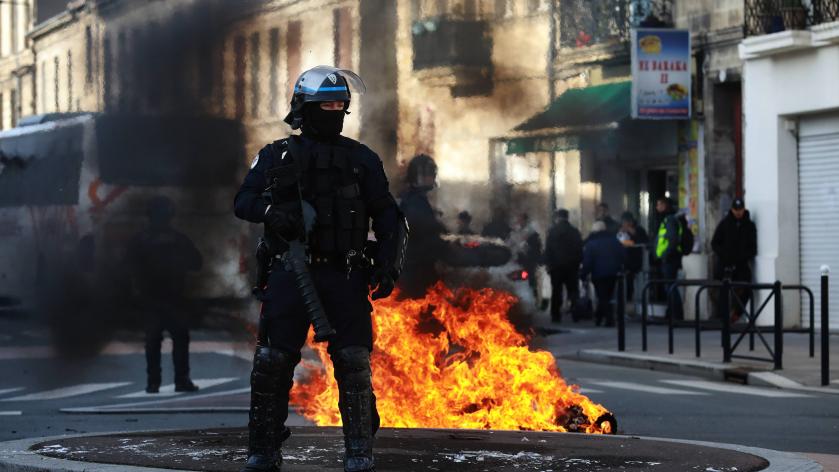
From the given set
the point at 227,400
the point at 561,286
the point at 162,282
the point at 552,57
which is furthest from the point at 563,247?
the point at 227,400

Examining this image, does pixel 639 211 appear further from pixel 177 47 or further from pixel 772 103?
pixel 177 47

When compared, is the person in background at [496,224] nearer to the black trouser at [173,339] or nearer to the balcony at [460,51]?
the balcony at [460,51]

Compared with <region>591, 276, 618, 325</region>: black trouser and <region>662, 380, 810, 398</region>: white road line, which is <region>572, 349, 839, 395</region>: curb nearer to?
<region>662, 380, 810, 398</region>: white road line

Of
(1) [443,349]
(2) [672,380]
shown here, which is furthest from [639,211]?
(1) [443,349]

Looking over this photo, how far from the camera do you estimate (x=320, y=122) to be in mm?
6844

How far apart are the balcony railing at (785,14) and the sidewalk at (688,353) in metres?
4.28

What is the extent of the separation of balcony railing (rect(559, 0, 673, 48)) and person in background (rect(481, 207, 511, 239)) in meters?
2.43

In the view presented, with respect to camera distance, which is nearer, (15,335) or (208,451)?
(208,451)

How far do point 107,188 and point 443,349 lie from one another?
5.96 m

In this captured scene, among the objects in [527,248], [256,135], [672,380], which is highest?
[256,135]

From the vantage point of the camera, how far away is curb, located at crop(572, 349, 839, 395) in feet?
46.6

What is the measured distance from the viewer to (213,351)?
1504 cm

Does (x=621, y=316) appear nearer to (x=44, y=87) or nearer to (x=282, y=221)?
(x=44, y=87)

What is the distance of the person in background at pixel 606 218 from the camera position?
21938 mm
